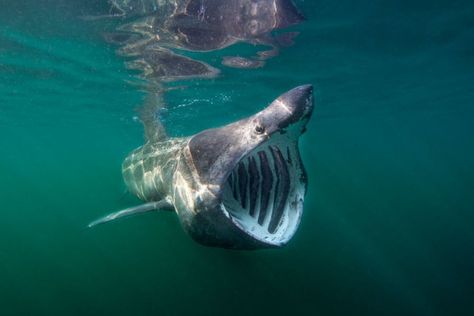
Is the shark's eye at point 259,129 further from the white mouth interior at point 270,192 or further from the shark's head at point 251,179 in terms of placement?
the white mouth interior at point 270,192

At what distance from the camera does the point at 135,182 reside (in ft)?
28.4

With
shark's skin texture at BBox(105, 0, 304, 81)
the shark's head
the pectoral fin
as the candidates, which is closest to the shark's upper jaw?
the shark's head

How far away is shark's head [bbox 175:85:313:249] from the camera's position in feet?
12.2

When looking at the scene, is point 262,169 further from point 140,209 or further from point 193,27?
point 193,27

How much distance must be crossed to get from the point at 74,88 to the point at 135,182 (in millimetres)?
10611

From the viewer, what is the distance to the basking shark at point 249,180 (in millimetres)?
3709

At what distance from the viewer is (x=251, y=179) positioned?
17.1ft

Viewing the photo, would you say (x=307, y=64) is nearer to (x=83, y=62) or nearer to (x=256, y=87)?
(x=256, y=87)

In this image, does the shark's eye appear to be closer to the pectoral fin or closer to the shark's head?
the shark's head

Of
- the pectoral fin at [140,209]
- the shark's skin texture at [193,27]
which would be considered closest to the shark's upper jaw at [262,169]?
the pectoral fin at [140,209]

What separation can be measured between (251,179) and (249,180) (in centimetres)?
4

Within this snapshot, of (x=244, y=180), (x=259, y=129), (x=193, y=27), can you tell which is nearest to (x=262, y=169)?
(x=244, y=180)

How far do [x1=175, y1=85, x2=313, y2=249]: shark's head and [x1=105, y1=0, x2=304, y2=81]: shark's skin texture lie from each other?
4.73 metres

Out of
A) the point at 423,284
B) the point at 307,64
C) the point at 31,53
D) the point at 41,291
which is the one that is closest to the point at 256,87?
the point at 307,64
